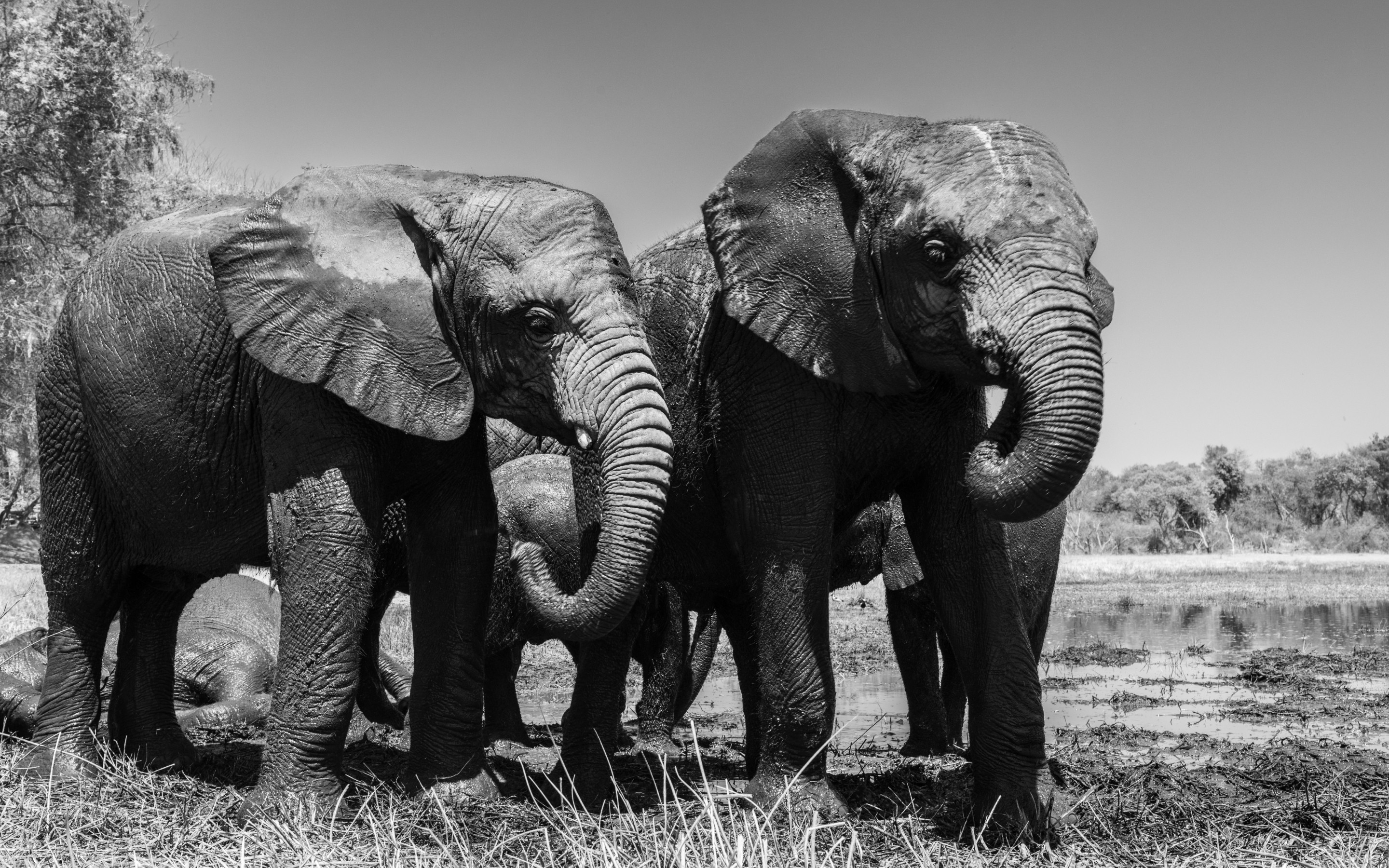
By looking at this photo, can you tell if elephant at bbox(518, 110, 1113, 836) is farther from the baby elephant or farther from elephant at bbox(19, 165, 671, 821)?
the baby elephant

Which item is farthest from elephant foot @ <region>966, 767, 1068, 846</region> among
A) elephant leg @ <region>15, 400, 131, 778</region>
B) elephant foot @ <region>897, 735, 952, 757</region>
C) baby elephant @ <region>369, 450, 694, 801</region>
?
elephant leg @ <region>15, 400, 131, 778</region>

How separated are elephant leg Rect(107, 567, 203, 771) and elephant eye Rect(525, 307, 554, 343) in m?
3.22

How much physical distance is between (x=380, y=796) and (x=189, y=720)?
385 centimetres

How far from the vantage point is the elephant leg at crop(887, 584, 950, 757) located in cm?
939

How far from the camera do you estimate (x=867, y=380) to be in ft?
20.0

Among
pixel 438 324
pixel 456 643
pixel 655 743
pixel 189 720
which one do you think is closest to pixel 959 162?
pixel 438 324

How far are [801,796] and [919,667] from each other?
3.79 meters

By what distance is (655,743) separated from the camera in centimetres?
949

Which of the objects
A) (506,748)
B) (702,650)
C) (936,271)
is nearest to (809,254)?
(936,271)

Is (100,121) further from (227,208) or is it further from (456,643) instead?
(456,643)

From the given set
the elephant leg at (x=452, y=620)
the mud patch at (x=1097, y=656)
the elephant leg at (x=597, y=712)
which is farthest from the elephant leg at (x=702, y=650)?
the mud patch at (x=1097, y=656)

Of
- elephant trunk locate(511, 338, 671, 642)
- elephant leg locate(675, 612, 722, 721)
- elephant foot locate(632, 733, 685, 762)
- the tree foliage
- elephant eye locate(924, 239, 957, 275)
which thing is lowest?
elephant foot locate(632, 733, 685, 762)

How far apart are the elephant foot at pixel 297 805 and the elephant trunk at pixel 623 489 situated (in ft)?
4.05

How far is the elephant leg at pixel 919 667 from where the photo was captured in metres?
9.39
